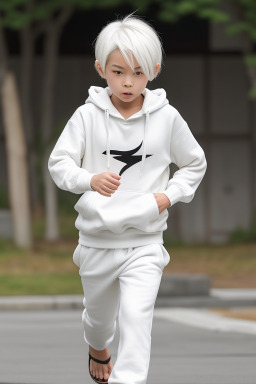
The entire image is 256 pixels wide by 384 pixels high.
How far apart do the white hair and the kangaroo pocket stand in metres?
0.60

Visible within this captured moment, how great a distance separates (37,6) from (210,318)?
36.1ft

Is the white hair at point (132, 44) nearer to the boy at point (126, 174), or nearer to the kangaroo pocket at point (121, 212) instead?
the boy at point (126, 174)

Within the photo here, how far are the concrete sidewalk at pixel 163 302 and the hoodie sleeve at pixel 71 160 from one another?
8322 millimetres

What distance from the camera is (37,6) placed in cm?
2161

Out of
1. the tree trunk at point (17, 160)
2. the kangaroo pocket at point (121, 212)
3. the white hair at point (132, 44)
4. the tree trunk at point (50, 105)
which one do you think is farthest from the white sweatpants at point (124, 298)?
the tree trunk at point (50, 105)

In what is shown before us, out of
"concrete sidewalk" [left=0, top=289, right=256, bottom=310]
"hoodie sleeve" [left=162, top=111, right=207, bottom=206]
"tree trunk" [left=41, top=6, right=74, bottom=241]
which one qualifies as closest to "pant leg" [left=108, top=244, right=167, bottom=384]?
"hoodie sleeve" [left=162, top=111, right=207, bottom=206]

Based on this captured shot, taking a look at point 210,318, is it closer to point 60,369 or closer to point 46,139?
point 60,369

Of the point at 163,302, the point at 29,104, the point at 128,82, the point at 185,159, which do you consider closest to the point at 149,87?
the point at 29,104

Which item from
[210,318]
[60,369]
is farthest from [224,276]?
[60,369]

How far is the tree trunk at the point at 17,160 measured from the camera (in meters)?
21.6

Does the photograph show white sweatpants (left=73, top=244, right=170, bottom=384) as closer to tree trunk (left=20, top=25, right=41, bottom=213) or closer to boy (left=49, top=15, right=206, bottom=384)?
boy (left=49, top=15, right=206, bottom=384)

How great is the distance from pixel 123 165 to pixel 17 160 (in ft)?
53.3

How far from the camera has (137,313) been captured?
5344 millimetres

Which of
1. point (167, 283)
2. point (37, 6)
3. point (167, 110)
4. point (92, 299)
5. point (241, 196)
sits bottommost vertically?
point (241, 196)
